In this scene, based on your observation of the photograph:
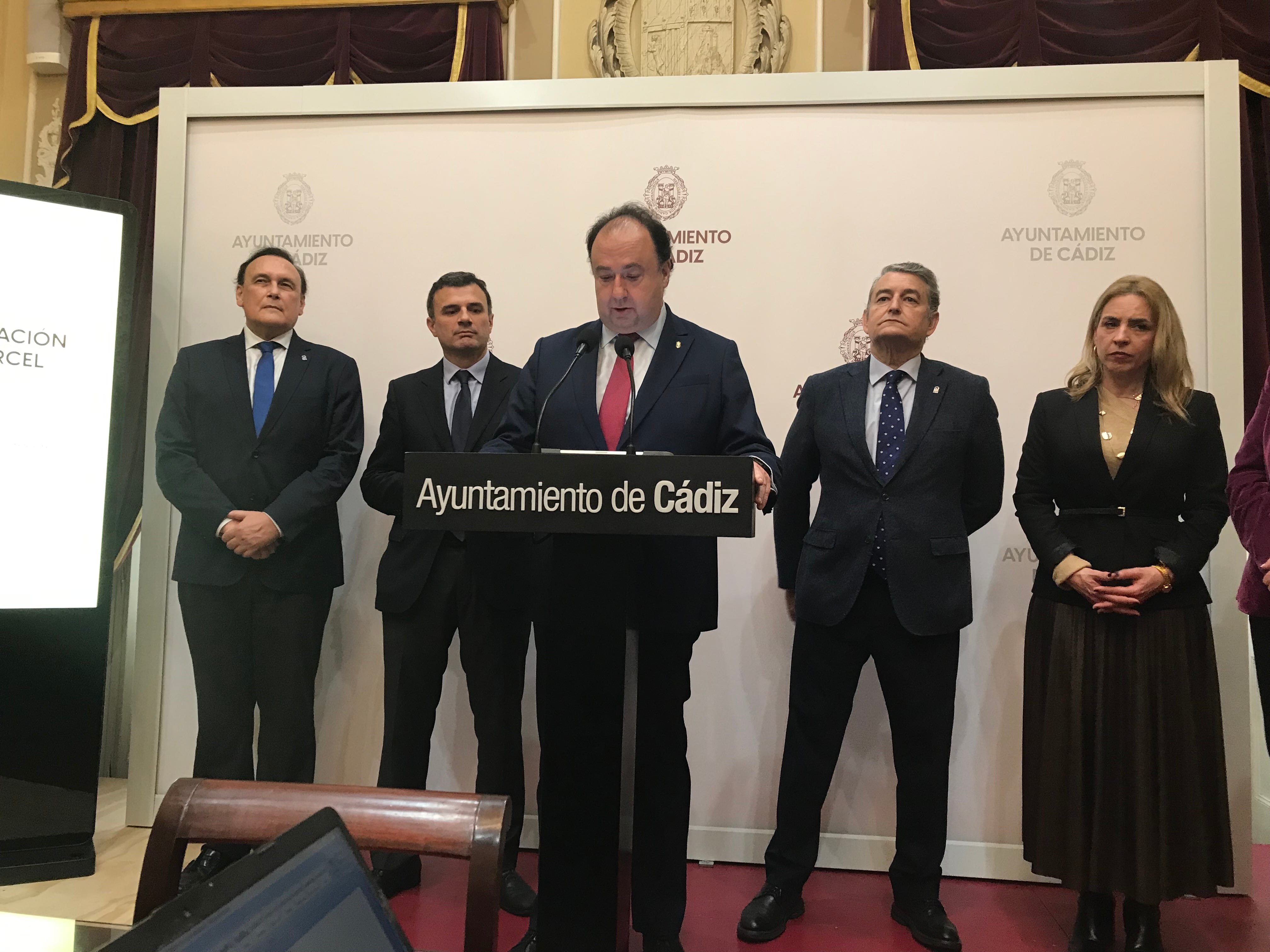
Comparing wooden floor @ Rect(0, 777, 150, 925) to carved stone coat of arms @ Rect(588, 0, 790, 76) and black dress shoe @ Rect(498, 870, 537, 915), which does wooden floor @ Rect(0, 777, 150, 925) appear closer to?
black dress shoe @ Rect(498, 870, 537, 915)

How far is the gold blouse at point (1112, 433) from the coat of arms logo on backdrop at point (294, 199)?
2.71 metres

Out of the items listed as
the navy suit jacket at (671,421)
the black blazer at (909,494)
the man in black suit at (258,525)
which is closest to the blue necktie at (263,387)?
the man in black suit at (258,525)

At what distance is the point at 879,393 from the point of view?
2.53 meters

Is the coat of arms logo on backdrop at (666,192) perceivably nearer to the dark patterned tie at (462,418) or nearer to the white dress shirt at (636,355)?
the dark patterned tie at (462,418)

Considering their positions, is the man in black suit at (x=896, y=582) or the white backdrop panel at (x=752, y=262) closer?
the man in black suit at (x=896, y=582)

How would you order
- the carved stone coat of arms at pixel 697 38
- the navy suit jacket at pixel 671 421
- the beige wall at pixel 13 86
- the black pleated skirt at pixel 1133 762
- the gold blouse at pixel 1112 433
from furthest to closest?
1. the beige wall at pixel 13 86
2. the carved stone coat of arms at pixel 697 38
3. the gold blouse at pixel 1112 433
4. the black pleated skirt at pixel 1133 762
5. the navy suit jacket at pixel 671 421

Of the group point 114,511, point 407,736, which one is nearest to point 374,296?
point 114,511

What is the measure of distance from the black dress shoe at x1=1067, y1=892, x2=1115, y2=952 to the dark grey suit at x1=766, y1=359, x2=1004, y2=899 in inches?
14.1

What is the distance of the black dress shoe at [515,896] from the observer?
7.94ft

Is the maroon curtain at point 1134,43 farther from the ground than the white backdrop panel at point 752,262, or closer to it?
farther from the ground

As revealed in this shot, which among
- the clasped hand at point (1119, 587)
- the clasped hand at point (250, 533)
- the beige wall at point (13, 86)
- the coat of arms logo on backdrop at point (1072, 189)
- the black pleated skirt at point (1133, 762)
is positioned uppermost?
the beige wall at point (13, 86)

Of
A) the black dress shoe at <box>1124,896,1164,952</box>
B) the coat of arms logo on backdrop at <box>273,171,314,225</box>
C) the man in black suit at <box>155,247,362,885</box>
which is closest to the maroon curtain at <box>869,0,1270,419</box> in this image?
the black dress shoe at <box>1124,896,1164,952</box>

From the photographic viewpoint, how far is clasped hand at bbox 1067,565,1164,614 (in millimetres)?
2225

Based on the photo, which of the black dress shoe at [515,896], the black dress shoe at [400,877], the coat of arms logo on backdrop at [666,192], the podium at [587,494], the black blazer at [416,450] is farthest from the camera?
the coat of arms logo on backdrop at [666,192]
